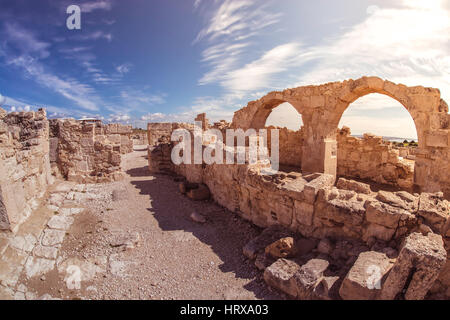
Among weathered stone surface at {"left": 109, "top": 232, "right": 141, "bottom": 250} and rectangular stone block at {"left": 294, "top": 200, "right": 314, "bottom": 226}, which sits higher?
rectangular stone block at {"left": 294, "top": 200, "right": 314, "bottom": 226}

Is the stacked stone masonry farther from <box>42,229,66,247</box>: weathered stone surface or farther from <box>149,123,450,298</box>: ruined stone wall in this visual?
<box>42,229,66,247</box>: weathered stone surface

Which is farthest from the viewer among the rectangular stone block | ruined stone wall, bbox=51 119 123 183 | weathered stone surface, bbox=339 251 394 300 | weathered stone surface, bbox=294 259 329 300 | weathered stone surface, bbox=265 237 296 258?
ruined stone wall, bbox=51 119 123 183

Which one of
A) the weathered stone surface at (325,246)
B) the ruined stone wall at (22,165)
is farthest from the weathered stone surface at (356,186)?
the ruined stone wall at (22,165)

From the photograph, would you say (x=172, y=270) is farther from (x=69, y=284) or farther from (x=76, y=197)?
(x=76, y=197)

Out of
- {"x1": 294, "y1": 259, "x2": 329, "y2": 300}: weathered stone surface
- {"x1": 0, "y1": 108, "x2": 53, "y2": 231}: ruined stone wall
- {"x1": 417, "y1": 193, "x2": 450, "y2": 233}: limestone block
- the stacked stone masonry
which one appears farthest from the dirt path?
the stacked stone masonry

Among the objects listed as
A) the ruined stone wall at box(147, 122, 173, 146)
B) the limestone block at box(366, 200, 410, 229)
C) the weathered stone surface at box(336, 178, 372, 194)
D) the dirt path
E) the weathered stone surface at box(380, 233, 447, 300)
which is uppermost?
Answer: the ruined stone wall at box(147, 122, 173, 146)

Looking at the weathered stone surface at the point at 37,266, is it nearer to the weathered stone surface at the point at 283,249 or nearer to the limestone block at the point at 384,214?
the weathered stone surface at the point at 283,249

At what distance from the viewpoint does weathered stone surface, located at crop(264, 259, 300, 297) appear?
2888 millimetres

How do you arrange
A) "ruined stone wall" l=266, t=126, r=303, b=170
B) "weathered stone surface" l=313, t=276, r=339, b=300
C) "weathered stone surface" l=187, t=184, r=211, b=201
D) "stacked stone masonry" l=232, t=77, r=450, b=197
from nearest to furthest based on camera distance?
"weathered stone surface" l=313, t=276, r=339, b=300
"stacked stone masonry" l=232, t=77, r=450, b=197
"weathered stone surface" l=187, t=184, r=211, b=201
"ruined stone wall" l=266, t=126, r=303, b=170

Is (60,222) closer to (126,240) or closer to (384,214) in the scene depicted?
(126,240)

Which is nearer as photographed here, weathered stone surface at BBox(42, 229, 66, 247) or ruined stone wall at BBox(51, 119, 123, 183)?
weathered stone surface at BBox(42, 229, 66, 247)

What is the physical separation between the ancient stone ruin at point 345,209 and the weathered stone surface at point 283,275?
0.04 ft

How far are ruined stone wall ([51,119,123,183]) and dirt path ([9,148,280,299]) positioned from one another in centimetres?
95

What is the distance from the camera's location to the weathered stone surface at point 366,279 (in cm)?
240
